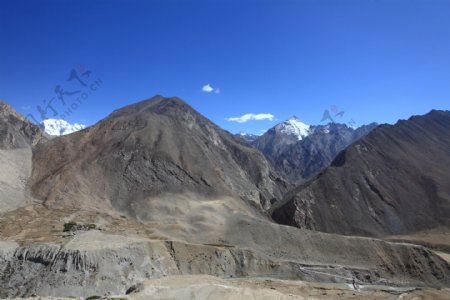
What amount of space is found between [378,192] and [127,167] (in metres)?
54.4

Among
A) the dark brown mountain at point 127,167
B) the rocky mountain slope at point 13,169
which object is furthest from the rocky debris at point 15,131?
the dark brown mountain at point 127,167

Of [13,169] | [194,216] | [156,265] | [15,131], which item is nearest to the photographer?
[156,265]

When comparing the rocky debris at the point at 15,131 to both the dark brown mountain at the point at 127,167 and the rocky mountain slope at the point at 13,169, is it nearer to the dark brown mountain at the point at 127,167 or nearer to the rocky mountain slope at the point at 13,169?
the rocky mountain slope at the point at 13,169

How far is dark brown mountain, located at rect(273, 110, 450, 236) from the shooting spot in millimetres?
81500

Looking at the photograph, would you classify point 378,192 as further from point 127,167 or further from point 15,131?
point 15,131

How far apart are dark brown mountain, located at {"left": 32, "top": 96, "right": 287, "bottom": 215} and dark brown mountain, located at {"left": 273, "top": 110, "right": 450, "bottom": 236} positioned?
1372 centimetres

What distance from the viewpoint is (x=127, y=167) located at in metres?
82.2

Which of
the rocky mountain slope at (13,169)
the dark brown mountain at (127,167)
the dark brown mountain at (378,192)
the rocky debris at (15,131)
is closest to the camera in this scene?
the rocky mountain slope at (13,169)

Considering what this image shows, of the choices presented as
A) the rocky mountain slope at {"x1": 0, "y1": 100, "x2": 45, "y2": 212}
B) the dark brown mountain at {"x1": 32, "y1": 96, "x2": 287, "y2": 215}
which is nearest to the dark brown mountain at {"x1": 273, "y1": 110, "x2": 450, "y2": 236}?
the dark brown mountain at {"x1": 32, "y1": 96, "x2": 287, "y2": 215}

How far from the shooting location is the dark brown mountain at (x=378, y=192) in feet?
267

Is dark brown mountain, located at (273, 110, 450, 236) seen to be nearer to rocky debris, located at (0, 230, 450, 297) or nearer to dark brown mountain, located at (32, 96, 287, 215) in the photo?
dark brown mountain, located at (32, 96, 287, 215)

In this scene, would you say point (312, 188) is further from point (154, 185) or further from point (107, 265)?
point (107, 265)

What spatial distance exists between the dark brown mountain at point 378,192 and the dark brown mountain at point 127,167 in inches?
540

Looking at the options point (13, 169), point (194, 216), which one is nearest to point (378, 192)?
point (194, 216)
